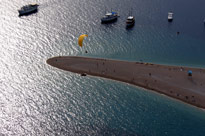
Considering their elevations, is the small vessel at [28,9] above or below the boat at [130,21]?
above

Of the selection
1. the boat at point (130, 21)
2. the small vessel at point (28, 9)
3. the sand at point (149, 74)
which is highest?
the small vessel at point (28, 9)

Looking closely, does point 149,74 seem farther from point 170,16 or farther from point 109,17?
point 170,16

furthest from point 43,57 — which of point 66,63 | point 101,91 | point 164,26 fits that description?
point 164,26

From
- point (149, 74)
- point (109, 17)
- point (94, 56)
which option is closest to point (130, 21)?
point (109, 17)

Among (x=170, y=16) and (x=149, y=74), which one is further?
(x=170, y=16)

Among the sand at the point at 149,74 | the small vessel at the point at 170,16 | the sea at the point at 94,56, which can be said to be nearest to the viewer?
the sea at the point at 94,56

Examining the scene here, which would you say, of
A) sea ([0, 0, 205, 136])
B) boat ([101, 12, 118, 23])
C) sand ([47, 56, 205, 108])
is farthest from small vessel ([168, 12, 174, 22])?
sand ([47, 56, 205, 108])

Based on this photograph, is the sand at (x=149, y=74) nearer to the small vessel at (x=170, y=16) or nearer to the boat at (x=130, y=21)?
the boat at (x=130, y=21)

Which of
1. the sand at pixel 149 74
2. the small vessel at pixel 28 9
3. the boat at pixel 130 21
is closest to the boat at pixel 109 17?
the boat at pixel 130 21
